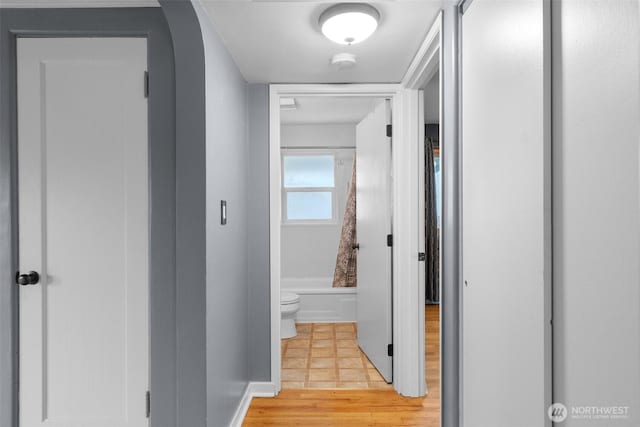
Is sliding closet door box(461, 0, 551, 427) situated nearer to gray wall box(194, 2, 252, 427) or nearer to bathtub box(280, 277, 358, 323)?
gray wall box(194, 2, 252, 427)

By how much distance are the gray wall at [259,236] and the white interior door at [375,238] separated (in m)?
0.84

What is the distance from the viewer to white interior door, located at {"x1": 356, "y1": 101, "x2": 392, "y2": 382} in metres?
2.71

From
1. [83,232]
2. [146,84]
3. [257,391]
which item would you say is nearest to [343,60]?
[146,84]

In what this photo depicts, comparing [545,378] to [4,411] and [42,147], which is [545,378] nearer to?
[42,147]

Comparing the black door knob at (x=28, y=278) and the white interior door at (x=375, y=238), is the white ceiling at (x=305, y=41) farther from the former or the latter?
the black door knob at (x=28, y=278)

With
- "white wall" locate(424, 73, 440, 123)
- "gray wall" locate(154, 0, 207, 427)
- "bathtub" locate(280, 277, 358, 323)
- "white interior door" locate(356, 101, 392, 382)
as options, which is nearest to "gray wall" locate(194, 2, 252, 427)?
"gray wall" locate(154, 0, 207, 427)

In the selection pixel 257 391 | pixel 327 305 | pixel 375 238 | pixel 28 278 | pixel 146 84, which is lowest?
pixel 257 391

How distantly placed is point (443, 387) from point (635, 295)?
1.14m

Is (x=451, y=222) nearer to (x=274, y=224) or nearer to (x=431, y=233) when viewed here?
(x=274, y=224)

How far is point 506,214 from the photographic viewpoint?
1.09 m

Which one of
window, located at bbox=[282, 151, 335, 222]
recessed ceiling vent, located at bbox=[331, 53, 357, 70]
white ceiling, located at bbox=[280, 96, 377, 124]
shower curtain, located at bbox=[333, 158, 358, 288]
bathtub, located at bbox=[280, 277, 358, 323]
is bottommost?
bathtub, located at bbox=[280, 277, 358, 323]

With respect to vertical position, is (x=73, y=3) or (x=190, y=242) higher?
(x=73, y=3)

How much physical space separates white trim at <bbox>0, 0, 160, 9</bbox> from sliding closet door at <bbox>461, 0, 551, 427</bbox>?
1479mm

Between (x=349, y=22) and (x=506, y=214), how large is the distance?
1.13 metres
